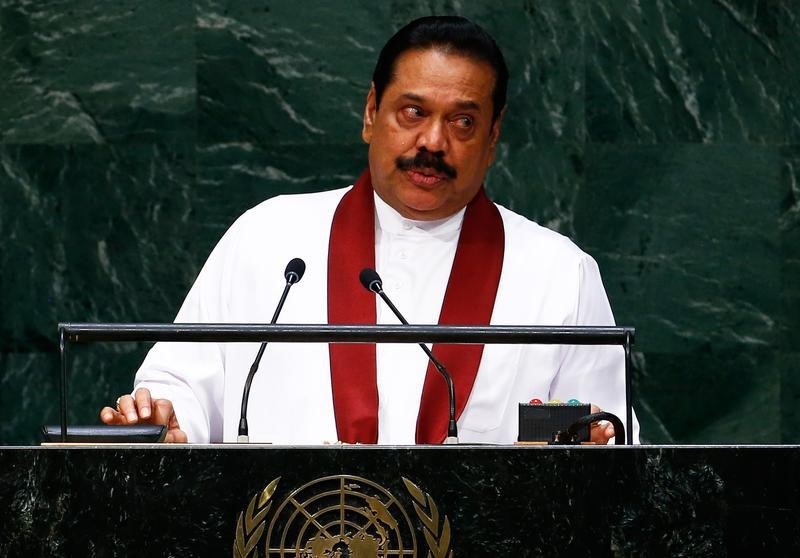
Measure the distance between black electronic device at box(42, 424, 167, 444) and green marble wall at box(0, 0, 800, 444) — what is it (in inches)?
128

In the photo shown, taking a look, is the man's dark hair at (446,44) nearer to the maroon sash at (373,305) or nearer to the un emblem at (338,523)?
the maroon sash at (373,305)

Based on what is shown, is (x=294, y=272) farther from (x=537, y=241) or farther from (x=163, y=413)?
(x=537, y=241)

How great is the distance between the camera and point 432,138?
4.73 m

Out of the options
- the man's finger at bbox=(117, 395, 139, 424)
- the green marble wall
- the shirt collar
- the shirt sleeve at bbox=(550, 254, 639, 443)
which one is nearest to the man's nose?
the shirt collar

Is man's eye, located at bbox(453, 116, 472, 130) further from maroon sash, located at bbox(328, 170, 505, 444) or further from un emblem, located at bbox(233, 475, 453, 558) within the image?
un emblem, located at bbox(233, 475, 453, 558)

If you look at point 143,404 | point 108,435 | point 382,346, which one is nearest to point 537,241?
point 382,346

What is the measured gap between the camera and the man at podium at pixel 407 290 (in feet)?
15.2

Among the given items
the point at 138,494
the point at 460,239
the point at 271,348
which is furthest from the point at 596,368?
the point at 138,494

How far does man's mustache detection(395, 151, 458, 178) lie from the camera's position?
476 centimetres

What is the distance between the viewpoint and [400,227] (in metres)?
5.01

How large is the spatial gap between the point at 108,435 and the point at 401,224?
179 centimetres

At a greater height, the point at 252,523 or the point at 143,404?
the point at 143,404

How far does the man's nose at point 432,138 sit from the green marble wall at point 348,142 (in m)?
1.92

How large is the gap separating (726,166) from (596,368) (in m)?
2.22
